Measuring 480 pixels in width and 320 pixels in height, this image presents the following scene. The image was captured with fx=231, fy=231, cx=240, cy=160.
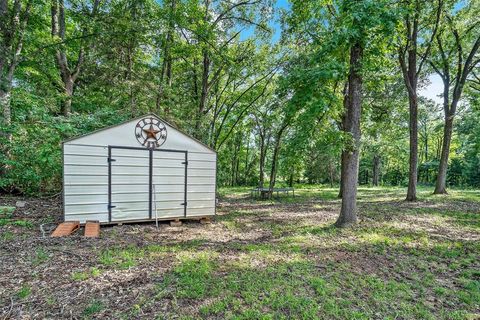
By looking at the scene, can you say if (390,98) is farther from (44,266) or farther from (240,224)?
(44,266)

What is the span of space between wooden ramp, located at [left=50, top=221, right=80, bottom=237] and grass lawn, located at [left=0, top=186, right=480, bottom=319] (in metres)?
0.25

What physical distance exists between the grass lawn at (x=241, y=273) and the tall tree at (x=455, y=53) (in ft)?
26.0

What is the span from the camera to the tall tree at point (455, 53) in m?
9.88

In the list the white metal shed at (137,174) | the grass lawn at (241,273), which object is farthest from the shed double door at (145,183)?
the grass lawn at (241,273)

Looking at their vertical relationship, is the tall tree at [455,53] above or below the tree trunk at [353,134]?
above

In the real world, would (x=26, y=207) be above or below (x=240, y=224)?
above

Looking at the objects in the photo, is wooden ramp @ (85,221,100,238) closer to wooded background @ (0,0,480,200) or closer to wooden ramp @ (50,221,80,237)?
wooden ramp @ (50,221,80,237)

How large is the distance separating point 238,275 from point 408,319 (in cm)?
204

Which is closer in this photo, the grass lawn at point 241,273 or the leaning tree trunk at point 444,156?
the grass lawn at point 241,273

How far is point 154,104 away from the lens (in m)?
9.02

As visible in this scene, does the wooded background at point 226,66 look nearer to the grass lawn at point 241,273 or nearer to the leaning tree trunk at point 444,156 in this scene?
the leaning tree trunk at point 444,156

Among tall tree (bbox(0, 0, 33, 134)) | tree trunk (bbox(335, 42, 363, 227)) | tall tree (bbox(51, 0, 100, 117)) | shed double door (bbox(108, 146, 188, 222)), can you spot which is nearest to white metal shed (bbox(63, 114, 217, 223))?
shed double door (bbox(108, 146, 188, 222))

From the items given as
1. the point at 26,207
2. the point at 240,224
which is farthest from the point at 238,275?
the point at 26,207

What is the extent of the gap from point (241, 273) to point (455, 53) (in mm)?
14478
